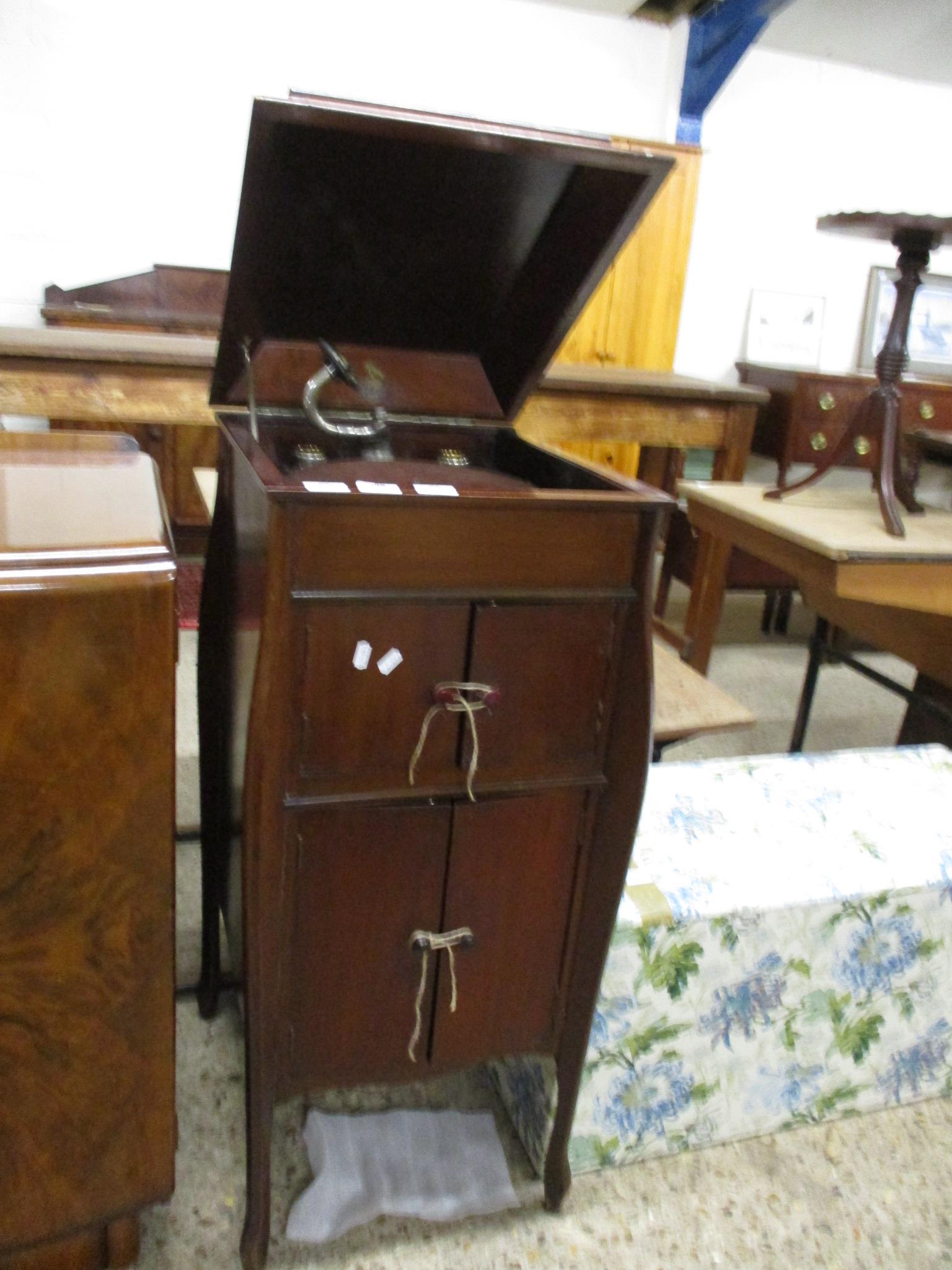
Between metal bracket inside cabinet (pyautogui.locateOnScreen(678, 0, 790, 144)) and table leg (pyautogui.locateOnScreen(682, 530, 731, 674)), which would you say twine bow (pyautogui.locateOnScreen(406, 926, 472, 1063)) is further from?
metal bracket inside cabinet (pyautogui.locateOnScreen(678, 0, 790, 144))

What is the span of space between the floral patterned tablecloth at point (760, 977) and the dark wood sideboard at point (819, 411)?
2.47 meters

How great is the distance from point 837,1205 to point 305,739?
1.07 metres

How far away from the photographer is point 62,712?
0.83m

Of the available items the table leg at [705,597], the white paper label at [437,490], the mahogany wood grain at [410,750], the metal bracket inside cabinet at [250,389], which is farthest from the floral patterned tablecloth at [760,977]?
the table leg at [705,597]

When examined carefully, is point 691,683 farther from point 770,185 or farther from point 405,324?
point 770,185

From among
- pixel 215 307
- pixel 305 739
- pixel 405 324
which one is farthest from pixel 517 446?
pixel 215 307

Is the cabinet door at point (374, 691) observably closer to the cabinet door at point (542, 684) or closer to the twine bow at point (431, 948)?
the cabinet door at point (542, 684)

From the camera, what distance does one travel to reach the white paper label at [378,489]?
0.87 m

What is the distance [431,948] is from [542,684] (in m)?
0.33

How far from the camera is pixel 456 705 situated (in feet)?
3.15

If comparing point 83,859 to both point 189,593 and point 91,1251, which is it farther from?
point 189,593

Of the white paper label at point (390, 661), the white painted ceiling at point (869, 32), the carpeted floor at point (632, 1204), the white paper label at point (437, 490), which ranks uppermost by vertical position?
the white painted ceiling at point (869, 32)

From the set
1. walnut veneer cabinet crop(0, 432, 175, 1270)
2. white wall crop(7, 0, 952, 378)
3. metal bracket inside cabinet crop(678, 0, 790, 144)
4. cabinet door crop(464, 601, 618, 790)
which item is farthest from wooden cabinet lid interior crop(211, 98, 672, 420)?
metal bracket inside cabinet crop(678, 0, 790, 144)

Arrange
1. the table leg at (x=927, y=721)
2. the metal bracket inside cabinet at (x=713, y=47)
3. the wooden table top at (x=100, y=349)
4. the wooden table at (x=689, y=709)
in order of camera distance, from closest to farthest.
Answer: the wooden table at (x=689, y=709), the wooden table top at (x=100, y=349), the table leg at (x=927, y=721), the metal bracket inside cabinet at (x=713, y=47)
